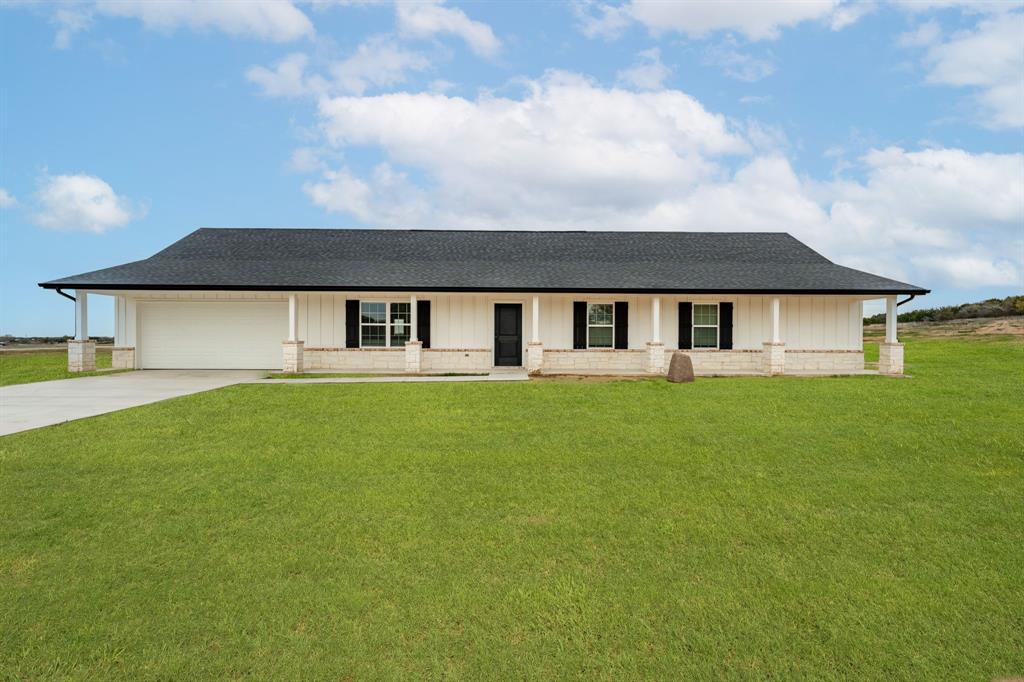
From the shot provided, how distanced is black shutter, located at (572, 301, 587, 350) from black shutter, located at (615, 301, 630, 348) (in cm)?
116

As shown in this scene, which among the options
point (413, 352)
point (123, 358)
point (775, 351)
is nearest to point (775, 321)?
point (775, 351)

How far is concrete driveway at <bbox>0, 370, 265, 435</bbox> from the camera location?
10930mm

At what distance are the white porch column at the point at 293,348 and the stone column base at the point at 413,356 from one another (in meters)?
3.55

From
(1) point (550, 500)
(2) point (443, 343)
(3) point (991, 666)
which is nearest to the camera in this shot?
(3) point (991, 666)

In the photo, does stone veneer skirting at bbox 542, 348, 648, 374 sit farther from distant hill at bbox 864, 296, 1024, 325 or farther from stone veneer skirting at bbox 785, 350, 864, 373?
distant hill at bbox 864, 296, 1024, 325

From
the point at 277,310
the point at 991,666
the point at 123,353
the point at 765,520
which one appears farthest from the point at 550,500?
the point at 123,353

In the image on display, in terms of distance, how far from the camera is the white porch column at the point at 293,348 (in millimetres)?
19078

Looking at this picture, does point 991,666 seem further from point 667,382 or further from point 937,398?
point 667,382

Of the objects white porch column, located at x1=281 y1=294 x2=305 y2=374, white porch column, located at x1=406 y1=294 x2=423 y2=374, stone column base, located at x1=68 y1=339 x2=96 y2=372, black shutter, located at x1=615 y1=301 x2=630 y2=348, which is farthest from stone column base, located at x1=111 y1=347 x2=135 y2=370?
black shutter, located at x1=615 y1=301 x2=630 y2=348

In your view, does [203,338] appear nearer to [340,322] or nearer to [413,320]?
[340,322]

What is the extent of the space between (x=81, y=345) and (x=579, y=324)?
Answer: 55.4 feet

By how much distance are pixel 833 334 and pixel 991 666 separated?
19773 mm

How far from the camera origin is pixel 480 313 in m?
21.0

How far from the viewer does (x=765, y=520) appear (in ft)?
18.9
